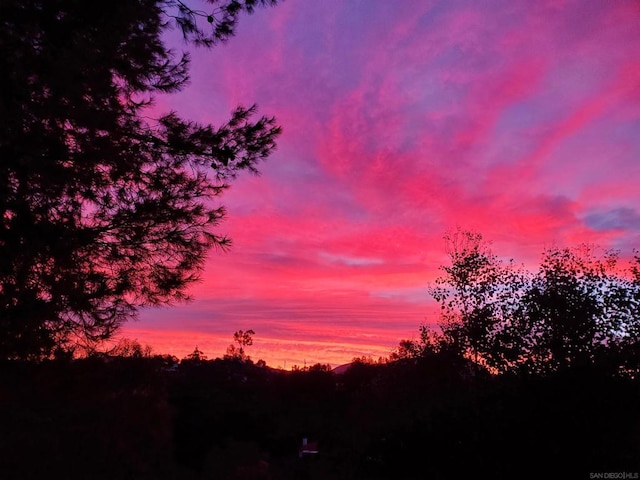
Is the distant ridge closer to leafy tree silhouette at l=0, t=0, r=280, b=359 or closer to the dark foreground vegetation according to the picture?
the dark foreground vegetation

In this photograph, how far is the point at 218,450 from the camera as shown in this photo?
23.9 meters

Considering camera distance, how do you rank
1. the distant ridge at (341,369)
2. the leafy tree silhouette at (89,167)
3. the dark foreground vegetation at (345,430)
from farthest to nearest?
the distant ridge at (341,369), the dark foreground vegetation at (345,430), the leafy tree silhouette at (89,167)

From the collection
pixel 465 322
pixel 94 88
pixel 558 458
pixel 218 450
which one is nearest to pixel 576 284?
pixel 465 322

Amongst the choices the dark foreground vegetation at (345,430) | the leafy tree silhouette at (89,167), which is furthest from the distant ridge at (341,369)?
the leafy tree silhouette at (89,167)

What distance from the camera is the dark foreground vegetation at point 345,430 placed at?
12.9m

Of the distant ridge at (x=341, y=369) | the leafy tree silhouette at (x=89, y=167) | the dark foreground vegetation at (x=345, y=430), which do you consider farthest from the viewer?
the distant ridge at (x=341, y=369)

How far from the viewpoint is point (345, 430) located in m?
29.0

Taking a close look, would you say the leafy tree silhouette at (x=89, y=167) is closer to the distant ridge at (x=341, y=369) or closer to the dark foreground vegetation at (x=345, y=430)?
the dark foreground vegetation at (x=345, y=430)

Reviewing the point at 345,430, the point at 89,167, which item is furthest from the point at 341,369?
the point at 89,167

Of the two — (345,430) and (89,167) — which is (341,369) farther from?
(89,167)

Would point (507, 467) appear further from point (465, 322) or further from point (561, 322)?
point (465, 322)

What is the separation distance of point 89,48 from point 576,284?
2061 cm

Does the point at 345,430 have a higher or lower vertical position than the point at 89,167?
lower

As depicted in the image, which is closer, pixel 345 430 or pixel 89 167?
pixel 89 167
